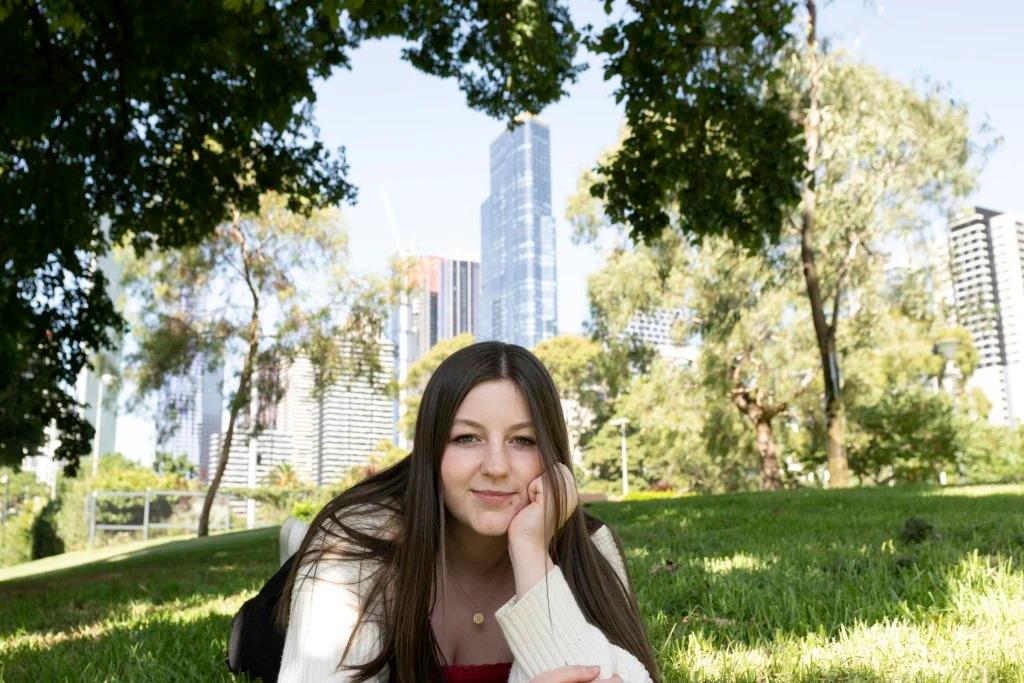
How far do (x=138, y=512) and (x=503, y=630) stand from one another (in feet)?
109

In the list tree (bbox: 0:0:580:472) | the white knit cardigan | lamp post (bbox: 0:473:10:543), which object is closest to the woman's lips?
the white knit cardigan

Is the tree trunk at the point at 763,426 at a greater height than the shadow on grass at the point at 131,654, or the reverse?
the tree trunk at the point at 763,426

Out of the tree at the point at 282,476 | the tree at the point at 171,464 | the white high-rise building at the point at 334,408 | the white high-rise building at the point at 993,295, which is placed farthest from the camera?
the tree at the point at 282,476

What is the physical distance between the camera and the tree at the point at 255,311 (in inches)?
944

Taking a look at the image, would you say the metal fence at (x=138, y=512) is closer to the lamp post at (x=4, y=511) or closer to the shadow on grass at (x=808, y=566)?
the lamp post at (x=4, y=511)

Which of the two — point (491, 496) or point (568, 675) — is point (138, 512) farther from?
point (568, 675)

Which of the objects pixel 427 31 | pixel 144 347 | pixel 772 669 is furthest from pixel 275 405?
pixel 772 669

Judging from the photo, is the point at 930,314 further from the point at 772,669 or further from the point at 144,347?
the point at 772,669

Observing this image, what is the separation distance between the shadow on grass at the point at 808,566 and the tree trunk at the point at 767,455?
18.1m

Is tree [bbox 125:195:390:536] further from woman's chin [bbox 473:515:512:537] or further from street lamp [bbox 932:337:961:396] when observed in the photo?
woman's chin [bbox 473:515:512:537]

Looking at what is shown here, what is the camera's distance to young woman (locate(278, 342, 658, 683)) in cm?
222

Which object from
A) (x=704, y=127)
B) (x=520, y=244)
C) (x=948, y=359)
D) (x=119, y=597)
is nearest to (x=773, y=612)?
(x=119, y=597)

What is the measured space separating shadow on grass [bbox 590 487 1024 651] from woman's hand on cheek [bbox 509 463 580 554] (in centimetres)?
135

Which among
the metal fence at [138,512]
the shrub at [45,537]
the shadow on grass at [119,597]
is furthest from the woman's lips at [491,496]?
the shrub at [45,537]
